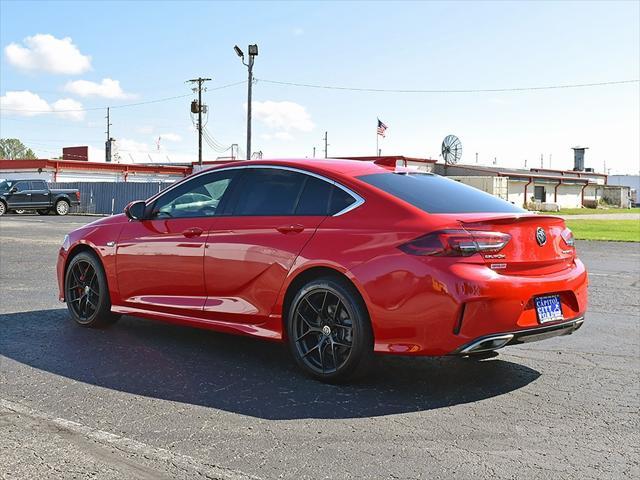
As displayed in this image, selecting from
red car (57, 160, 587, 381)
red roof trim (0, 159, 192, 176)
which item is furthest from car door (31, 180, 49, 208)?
red car (57, 160, 587, 381)

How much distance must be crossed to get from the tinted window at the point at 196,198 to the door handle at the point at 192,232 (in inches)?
5.7

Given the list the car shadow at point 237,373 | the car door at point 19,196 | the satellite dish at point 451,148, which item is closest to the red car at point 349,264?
the car shadow at point 237,373

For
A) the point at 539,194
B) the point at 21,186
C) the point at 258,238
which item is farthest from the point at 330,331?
the point at 539,194

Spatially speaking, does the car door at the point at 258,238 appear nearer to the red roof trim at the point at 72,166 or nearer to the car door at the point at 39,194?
the car door at the point at 39,194

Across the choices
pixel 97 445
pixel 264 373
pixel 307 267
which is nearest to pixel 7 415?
pixel 97 445

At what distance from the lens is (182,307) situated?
5633mm

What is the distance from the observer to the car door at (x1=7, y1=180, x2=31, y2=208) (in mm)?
35562

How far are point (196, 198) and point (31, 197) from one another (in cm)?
3330

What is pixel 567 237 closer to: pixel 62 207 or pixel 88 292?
pixel 88 292

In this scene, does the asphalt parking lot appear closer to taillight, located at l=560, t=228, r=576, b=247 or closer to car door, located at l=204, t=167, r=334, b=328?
car door, located at l=204, t=167, r=334, b=328

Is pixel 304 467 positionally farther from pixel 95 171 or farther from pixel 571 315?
Answer: pixel 95 171

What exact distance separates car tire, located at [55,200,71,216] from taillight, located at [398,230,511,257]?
3577cm

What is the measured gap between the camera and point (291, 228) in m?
4.96

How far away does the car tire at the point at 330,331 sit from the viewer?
14.9 feet
